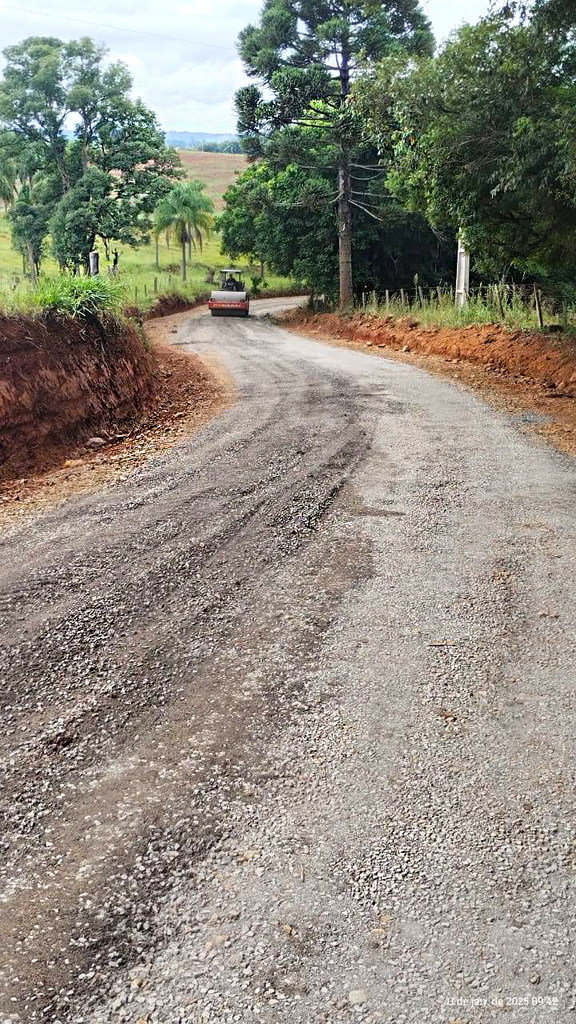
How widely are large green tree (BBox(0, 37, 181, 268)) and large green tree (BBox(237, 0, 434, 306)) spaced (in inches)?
519

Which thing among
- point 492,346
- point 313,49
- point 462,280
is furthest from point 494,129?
point 313,49

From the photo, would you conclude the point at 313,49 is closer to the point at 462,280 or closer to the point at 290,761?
the point at 462,280

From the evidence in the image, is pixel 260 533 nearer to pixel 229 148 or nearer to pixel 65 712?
pixel 65 712

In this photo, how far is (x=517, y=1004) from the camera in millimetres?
1995

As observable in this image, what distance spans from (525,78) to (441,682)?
9490mm

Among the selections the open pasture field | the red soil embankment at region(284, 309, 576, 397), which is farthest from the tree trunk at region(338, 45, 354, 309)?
the open pasture field

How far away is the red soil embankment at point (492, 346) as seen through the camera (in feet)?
39.2

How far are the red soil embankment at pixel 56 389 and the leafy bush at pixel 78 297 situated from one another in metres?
0.16

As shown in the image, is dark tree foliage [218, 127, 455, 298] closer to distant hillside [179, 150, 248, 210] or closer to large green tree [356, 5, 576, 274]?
large green tree [356, 5, 576, 274]

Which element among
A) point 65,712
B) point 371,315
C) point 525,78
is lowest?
point 65,712

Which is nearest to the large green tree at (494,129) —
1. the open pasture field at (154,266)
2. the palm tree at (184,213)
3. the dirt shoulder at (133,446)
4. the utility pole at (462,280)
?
the dirt shoulder at (133,446)

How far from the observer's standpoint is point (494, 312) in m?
16.2

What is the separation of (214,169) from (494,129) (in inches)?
4333

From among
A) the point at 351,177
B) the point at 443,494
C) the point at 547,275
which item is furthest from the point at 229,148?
the point at 443,494
